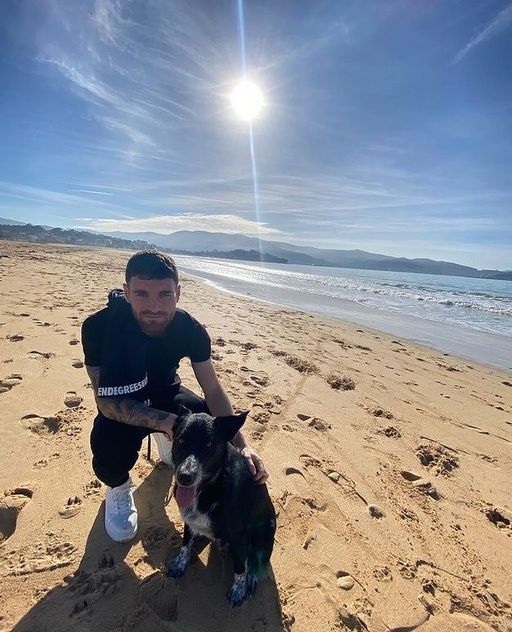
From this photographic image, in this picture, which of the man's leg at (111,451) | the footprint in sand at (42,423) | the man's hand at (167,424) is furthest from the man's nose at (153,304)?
the footprint in sand at (42,423)

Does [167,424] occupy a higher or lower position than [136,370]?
lower

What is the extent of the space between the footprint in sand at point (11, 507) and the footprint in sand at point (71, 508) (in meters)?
0.32

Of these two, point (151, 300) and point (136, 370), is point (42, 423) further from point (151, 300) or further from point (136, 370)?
point (151, 300)

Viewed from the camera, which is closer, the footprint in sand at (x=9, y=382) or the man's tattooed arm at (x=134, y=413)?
the man's tattooed arm at (x=134, y=413)

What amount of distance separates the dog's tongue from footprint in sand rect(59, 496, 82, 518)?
1352 millimetres

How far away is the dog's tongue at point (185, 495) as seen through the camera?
2.23 m

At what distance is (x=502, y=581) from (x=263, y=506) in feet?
6.85

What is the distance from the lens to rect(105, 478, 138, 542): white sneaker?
2771mm

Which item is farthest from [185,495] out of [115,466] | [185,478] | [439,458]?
[439,458]

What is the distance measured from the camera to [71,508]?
117 inches

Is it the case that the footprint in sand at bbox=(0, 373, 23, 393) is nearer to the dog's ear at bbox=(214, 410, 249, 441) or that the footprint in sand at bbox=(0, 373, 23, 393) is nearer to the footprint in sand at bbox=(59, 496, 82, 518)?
the footprint in sand at bbox=(59, 496, 82, 518)

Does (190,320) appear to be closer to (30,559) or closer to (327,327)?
(30,559)

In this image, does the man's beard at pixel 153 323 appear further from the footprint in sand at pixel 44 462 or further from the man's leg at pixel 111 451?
the footprint in sand at pixel 44 462

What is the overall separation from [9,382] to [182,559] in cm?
366
